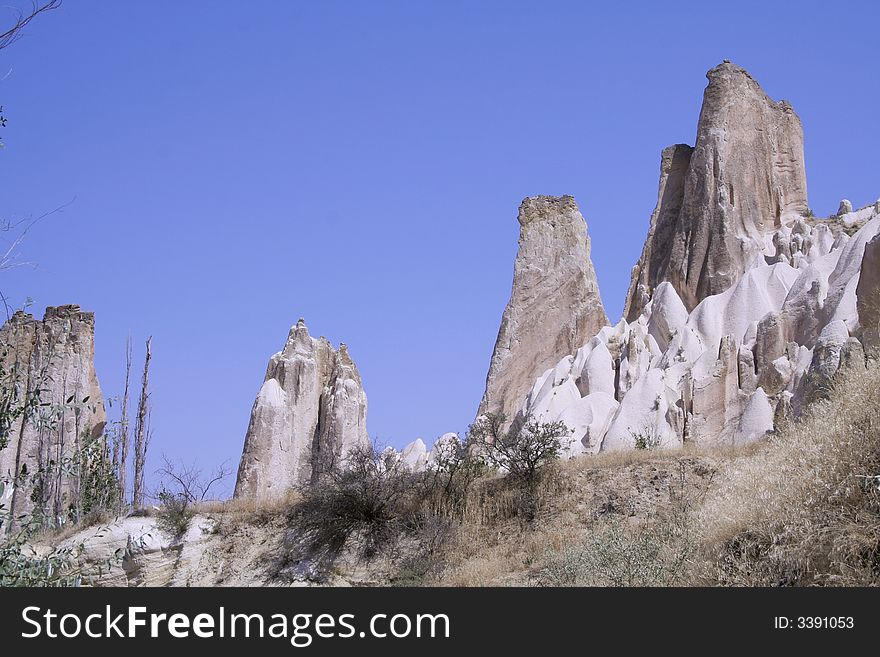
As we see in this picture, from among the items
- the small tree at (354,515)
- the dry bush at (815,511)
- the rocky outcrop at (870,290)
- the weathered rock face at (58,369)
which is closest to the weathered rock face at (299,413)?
the weathered rock face at (58,369)

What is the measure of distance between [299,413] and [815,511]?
2349 centimetres

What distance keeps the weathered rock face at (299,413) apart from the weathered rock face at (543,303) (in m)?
6.11

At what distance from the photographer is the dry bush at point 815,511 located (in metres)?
10.5

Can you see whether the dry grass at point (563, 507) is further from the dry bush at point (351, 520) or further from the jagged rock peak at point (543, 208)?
the jagged rock peak at point (543, 208)

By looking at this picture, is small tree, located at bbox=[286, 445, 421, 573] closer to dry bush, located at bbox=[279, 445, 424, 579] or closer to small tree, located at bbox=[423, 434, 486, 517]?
dry bush, located at bbox=[279, 445, 424, 579]

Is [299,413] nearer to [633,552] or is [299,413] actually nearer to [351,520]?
[351,520]

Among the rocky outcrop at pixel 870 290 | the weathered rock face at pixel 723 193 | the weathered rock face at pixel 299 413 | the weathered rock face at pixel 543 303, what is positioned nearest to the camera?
the rocky outcrop at pixel 870 290

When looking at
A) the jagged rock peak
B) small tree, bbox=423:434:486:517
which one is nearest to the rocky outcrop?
small tree, bbox=423:434:486:517

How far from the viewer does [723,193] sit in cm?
3994

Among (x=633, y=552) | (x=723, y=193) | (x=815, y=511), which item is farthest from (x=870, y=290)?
(x=723, y=193)

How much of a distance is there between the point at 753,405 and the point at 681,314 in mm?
10358

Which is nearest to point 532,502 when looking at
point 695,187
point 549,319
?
point 549,319

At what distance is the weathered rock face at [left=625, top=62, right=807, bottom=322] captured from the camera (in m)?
38.8
